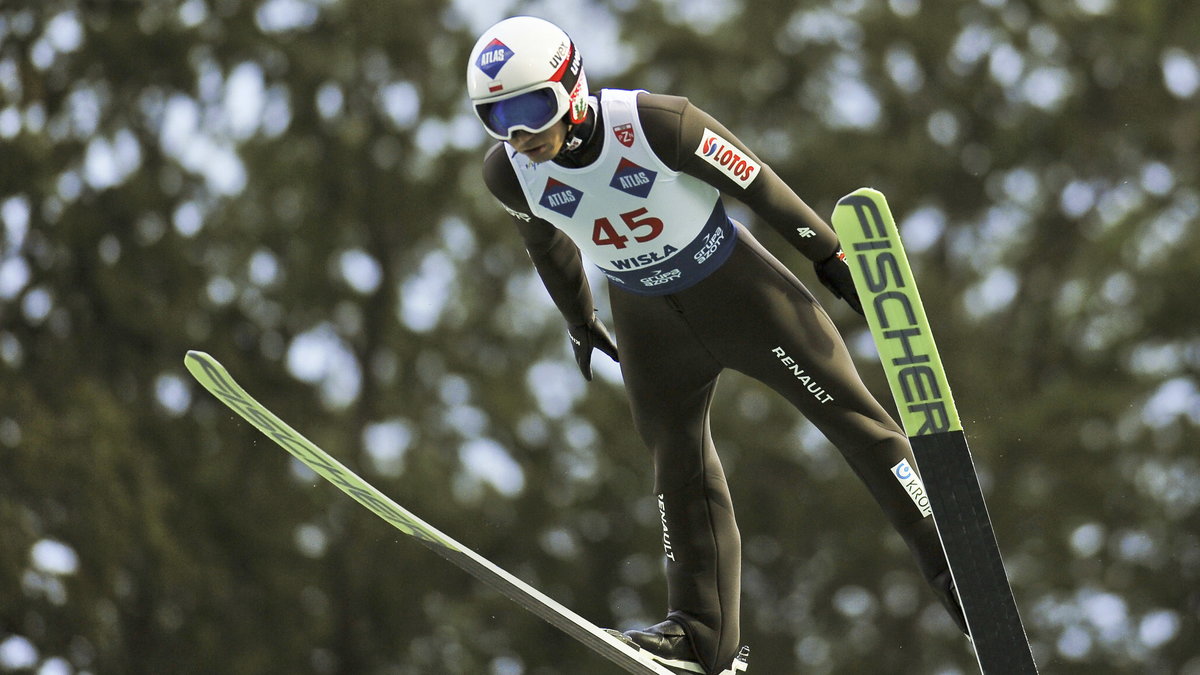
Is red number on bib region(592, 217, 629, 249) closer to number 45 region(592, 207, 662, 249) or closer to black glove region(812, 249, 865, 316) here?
number 45 region(592, 207, 662, 249)

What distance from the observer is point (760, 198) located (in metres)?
3.77

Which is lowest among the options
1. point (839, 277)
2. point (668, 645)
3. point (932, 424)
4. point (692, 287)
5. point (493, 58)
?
point (668, 645)

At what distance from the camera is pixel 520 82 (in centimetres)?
357

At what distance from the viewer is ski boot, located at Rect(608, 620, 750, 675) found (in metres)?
4.04

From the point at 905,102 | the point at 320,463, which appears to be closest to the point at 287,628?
the point at 905,102

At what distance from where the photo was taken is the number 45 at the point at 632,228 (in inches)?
147

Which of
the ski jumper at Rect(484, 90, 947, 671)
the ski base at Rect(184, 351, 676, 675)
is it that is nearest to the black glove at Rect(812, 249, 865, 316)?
the ski jumper at Rect(484, 90, 947, 671)

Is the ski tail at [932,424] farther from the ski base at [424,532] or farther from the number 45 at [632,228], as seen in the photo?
the ski base at [424,532]

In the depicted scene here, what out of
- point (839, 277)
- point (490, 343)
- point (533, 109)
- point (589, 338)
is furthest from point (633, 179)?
point (490, 343)

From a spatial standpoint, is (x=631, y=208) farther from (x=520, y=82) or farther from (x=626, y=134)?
(x=520, y=82)

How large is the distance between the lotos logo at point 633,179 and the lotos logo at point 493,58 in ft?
1.24

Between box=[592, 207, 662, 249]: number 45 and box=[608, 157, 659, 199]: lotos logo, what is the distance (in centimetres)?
5

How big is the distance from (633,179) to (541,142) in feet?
0.84

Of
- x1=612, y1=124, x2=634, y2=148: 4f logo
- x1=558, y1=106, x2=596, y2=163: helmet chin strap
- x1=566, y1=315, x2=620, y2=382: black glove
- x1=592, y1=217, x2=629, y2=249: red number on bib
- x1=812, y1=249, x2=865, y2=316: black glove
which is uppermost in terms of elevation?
x1=812, y1=249, x2=865, y2=316: black glove
